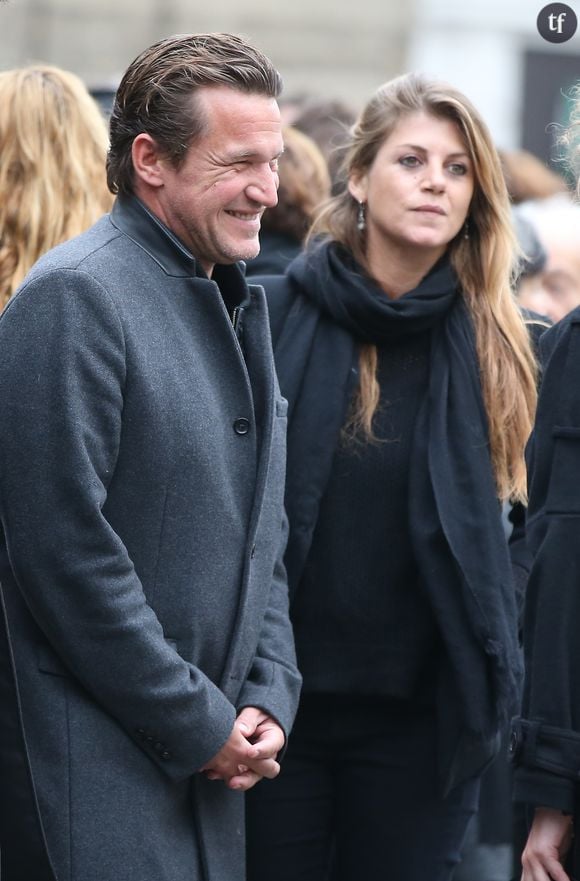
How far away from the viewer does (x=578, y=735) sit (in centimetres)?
257

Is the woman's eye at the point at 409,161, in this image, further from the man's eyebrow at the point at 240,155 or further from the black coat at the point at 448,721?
the man's eyebrow at the point at 240,155

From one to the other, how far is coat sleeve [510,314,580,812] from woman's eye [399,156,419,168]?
974 millimetres

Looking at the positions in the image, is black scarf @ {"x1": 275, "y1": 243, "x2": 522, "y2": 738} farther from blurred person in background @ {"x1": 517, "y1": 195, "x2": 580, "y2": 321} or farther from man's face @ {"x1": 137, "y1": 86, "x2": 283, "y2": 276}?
blurred person in background @ {"x1": 517, "y1": 195, "x2": 580, "y2": 321}

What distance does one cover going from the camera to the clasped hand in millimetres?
2693

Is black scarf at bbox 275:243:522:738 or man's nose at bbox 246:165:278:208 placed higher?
man's nose at bbox 246:165:278:208

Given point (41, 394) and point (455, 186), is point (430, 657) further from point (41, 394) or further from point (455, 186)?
point (41, 394)

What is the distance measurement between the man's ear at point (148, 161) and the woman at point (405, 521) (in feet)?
2.85

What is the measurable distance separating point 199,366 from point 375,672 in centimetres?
103

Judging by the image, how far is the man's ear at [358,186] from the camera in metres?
3.70

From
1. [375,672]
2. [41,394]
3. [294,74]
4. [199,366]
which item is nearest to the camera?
[41,394]

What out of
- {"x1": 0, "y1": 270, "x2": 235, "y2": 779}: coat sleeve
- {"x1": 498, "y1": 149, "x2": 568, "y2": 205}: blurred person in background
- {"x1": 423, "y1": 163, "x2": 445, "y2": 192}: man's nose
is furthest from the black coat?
{"x1": 498, "y1": 149, "x2": 568, "y2": 205}: blurred person in background

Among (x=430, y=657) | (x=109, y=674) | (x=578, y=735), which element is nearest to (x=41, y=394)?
(x=109, y=674)

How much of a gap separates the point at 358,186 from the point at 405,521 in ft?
2.82

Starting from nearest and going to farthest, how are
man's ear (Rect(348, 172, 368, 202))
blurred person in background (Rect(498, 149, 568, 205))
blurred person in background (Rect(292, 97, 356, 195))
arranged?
man's ear (Rect(348, 172, 368, 202))
blurred person in background (Rect(292, 97, 356, 195))
blurred person in background (Rect(498, 149, 568, 205))
